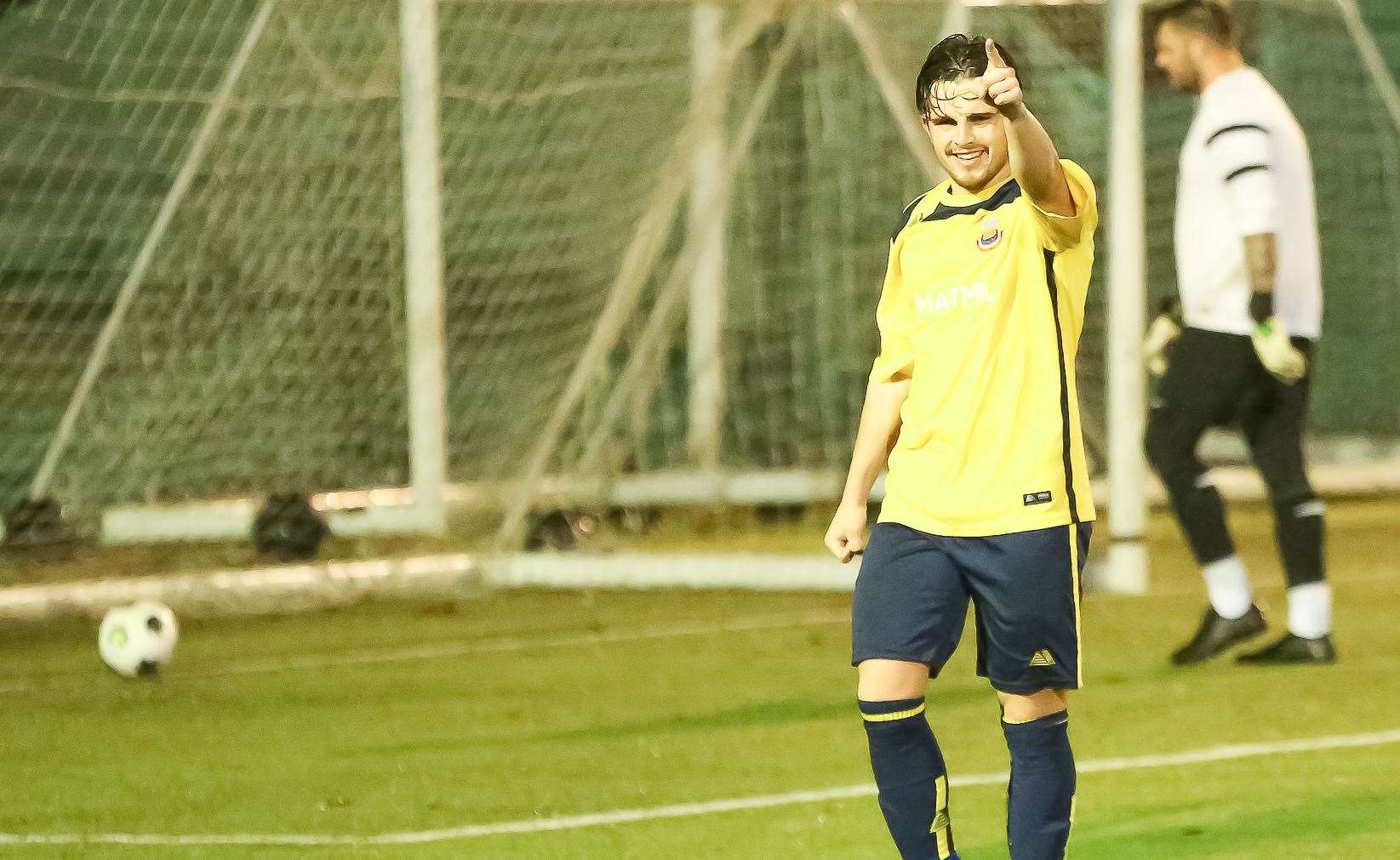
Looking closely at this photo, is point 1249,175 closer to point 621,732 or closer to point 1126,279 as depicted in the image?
point 1126,279

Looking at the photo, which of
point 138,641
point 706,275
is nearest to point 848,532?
point 138,641

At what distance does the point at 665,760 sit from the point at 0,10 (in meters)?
5.39

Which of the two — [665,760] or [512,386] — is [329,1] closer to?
[512,386]

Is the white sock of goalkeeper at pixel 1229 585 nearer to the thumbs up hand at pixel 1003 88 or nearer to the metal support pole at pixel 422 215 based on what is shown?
the thumbs up hand at pixel 1003 88

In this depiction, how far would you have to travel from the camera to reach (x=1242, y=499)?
11.8m

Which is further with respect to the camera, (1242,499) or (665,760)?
(1242,499)

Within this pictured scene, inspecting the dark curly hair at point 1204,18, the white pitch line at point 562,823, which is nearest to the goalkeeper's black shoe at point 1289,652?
the white pitch line at point 562,823

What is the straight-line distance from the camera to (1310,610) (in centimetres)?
673

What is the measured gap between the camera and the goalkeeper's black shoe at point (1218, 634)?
22.0 feet

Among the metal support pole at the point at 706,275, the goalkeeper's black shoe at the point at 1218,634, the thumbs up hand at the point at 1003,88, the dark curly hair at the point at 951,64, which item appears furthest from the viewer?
the metal support pole at the point at 706,275

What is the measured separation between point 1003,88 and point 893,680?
3.31 ft

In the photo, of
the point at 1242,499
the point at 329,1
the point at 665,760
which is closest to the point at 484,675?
the point at 665,760

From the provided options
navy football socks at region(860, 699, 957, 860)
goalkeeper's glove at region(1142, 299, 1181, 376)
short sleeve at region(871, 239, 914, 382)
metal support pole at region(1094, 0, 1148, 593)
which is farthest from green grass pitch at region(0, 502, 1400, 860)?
short sleeve at region(871, 239, 914, 382)

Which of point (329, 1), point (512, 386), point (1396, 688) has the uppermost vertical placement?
point (329, 1)
